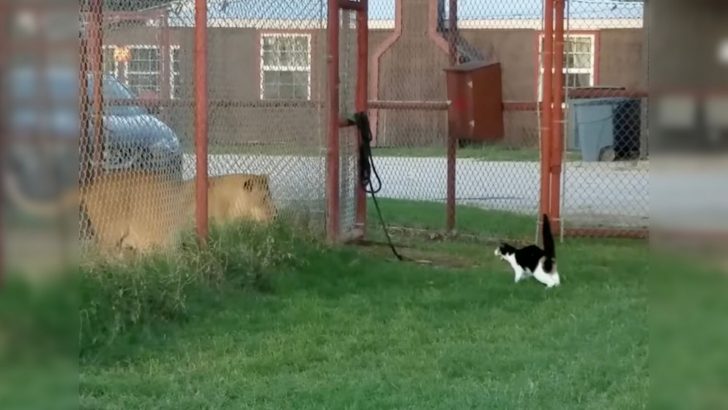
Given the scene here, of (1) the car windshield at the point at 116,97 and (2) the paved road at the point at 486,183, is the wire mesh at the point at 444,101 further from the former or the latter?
(1) the car windshield at the point at 116,97

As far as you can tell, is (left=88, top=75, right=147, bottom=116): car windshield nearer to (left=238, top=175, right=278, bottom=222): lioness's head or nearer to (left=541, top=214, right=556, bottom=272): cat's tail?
(left=238, top=175, right=278, bottom=222): lioness's head

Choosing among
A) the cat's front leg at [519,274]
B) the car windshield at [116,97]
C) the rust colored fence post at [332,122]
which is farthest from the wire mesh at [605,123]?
the car windshield at [116,97]

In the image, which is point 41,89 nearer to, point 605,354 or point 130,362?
point 130,362

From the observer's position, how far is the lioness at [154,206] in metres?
6.69

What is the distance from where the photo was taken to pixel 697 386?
2.34m

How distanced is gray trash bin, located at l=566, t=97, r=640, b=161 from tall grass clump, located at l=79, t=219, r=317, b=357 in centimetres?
886

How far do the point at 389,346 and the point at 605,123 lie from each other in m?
13.9

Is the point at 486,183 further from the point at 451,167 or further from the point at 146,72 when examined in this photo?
the point at 146,72

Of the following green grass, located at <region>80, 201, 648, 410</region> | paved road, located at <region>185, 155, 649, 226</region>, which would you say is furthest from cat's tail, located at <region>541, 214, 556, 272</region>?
paved road, located at <region>185, 155, 649, 226</region>

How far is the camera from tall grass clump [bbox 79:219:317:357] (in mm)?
5871

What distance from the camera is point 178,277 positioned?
663 centimetres

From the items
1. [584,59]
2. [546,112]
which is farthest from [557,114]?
[584,59]

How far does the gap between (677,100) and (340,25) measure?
7.70 m

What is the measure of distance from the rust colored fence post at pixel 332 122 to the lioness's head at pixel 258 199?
2.26 feet
